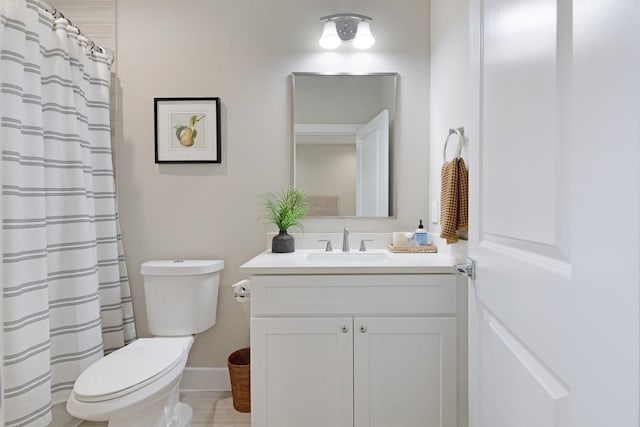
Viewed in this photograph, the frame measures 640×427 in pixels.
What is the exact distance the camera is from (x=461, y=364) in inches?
60.4

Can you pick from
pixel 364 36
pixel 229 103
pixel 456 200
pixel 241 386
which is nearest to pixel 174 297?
pixel 241 386

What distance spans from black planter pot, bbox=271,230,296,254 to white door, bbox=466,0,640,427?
116 centimetres

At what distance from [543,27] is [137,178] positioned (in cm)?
217

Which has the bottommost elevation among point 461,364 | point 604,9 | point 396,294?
point 461,364

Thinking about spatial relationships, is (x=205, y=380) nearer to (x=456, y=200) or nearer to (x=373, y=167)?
(x=373, y=167)

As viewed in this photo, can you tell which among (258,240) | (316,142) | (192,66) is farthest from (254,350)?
(192,66)

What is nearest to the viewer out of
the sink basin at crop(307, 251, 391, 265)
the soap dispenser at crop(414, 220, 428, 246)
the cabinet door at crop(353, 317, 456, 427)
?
the cabinet door at crop(353, 317, 456, 427)

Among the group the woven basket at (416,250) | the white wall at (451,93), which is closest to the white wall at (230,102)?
the white wall at (451,93)

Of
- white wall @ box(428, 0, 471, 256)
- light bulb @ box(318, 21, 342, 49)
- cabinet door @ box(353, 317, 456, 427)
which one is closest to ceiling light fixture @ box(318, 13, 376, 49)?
light bulb @ box(318, 21, 342, 49)

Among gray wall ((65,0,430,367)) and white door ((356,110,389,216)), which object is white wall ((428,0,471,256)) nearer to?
gray wall ((65,0,430,367))

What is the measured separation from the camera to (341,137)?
219 cm

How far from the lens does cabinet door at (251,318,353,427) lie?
1533mm

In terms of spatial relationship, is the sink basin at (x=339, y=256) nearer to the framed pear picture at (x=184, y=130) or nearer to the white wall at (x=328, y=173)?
the white wall at (x=328, y=173)

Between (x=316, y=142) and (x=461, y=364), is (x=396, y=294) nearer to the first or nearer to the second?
(x=461, y=364)
